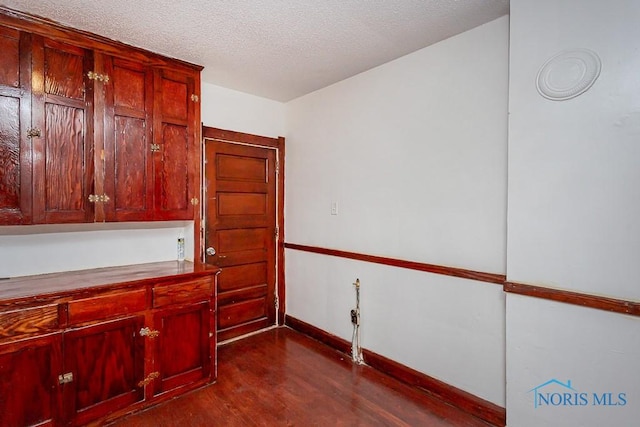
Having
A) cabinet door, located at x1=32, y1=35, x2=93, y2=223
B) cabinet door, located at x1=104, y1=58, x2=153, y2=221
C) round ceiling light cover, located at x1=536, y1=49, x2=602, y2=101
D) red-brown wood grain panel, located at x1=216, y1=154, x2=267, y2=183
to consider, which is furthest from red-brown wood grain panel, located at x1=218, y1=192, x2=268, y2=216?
round ceiling light cover, located at x1=536, y1=49, x2=602, y2=101

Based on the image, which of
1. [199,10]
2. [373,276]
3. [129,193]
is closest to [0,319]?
[129,193]

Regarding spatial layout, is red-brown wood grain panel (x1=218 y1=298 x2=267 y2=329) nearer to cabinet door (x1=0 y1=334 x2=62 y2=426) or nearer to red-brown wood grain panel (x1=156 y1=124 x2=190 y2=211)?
red-brown wood grain panel (x1=156 y1=124 x2=190 y2=211)

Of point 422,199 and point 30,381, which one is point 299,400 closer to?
point 30,381

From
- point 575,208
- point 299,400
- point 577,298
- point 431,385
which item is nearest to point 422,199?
point 575,208

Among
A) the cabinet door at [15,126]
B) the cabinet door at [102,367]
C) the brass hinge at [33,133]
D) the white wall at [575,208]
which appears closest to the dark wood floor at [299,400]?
the cabinet door at [102,367]

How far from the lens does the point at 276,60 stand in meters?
2.51

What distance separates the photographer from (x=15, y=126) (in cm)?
189

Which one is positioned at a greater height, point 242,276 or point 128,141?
point 128,141

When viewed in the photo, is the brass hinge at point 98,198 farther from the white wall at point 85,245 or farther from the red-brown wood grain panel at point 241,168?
the red-brown wood grain panel at point 241,168

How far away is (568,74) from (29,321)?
10.3 feet

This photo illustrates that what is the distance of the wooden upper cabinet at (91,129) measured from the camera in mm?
1894

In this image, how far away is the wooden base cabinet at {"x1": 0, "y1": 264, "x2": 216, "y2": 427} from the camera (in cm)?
172

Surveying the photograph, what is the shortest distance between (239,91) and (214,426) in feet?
9.47

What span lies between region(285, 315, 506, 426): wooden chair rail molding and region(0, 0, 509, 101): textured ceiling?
8.00 ft
